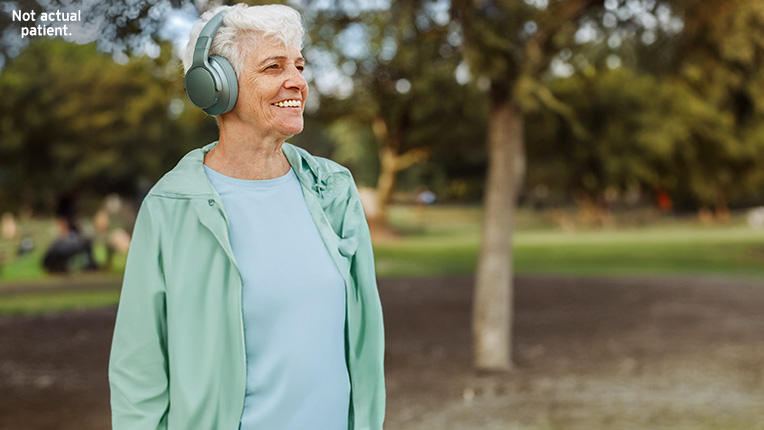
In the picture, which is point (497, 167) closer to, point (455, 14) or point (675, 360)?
point (455, 14)

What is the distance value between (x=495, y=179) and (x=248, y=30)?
6417mm

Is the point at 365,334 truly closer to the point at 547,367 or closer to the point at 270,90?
the point at 270,90

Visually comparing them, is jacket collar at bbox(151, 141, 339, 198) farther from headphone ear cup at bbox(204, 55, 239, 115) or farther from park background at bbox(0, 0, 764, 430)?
park background at bbox(0, 0, 764, 430)

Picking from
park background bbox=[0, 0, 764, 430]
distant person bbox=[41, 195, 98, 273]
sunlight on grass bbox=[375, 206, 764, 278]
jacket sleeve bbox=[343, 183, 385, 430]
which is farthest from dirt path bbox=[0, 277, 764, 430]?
distant person bbox=[41, 195, 98, 273]

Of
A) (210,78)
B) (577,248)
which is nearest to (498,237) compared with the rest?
(210,78)

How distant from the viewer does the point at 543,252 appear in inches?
1035

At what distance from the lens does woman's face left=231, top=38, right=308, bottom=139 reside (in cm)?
171

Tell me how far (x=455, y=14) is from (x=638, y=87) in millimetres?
17822

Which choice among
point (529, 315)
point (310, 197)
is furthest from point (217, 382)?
point (529, 315)

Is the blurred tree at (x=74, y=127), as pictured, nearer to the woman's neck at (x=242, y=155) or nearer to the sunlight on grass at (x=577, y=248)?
the sunlight on grass at (x=577, y=248)

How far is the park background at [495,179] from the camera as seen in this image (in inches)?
271

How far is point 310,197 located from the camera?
179 centimetres

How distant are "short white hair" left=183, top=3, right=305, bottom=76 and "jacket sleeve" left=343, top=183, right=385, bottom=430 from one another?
0.44 m

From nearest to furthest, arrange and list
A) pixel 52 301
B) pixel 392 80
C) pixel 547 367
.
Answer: pixel 547 367 < pixel 52 301 < pixel 392 80
